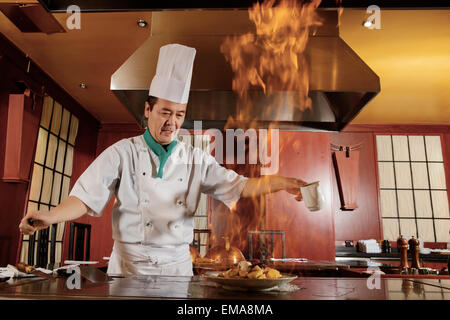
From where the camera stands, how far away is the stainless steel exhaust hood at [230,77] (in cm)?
212

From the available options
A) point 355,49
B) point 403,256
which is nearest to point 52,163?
point 355,49

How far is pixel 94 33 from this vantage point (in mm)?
3271

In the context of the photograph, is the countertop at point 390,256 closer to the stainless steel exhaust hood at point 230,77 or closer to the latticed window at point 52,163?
the stainless steel exhaust hood at point 230,77

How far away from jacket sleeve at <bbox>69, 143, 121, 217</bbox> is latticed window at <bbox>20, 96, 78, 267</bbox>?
2.64 meters

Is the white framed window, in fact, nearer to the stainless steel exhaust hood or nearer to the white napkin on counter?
the stainless steel exhaust hood

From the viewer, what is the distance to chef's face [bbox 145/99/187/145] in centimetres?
169

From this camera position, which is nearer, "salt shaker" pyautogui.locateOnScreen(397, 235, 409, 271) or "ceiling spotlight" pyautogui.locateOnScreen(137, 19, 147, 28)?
"salt shaker" pyautogui.locateOnScreen(397, 235, 409, 271)

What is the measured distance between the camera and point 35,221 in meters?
1.17

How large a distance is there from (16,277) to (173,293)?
0.62 metres

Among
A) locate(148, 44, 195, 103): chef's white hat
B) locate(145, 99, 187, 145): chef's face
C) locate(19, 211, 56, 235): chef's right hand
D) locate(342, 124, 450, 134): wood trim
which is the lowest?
locate(19, 211, 56, 235): chef's right hand

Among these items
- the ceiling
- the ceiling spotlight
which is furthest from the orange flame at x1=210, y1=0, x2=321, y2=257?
the ceiling spotlight

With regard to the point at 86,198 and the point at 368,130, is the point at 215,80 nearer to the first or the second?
the point at 86,198

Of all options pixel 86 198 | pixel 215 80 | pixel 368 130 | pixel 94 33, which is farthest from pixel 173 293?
pixel 368 130

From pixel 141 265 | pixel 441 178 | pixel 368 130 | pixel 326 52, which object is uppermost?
pixel 368 130
